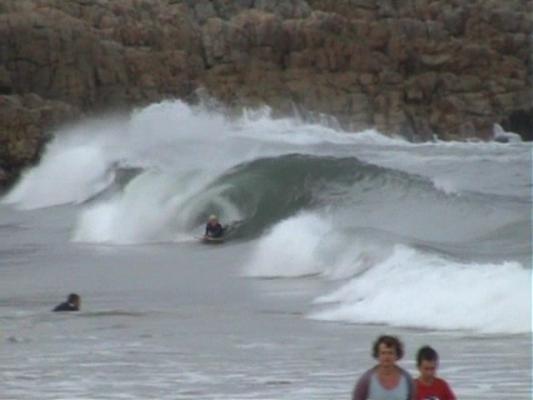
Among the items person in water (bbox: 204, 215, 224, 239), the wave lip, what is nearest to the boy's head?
the wave lip

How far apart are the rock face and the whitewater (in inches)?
87.5

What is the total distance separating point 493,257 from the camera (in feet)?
69.3

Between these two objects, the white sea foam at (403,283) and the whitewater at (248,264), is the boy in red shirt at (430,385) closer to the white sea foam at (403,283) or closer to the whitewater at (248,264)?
the whitewater at (248,264)

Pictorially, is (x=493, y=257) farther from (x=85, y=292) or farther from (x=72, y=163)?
(x=72, y=163)

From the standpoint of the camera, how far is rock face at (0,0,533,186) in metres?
43.1

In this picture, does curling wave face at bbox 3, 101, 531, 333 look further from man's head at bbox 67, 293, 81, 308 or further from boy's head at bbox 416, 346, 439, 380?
boy's head at bbox 416, 346, 439, 380

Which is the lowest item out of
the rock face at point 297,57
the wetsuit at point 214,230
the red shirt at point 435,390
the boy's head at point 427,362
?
the red shirt at point 435,390

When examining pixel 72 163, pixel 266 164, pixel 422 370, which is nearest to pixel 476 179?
pixel 266 164

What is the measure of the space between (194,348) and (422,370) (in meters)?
6.36

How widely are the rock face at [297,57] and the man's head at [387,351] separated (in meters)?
34.2

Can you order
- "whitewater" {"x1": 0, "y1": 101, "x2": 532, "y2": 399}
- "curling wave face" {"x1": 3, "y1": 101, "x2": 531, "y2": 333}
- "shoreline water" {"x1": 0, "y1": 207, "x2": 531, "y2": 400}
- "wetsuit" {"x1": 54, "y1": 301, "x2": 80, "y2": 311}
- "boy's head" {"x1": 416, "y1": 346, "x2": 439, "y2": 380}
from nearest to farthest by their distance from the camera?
"boy's head" {"x1": 416, "y1": 346, "x2": 439, "y2": 380} < "shoreline water" {"x1": 0, "y1": 207, "x2": 531, "y2": 400} < "whitewater" {"x1": 0, "y1": 101, "x2": 532, "y2": 399} < "curling wave face" {"x1": 3, "y1": 101, "x2": 531, "y2": 333} < "wetsuit" {"x1": 54, "y1": 301, "x2": 80, "y2": 311}

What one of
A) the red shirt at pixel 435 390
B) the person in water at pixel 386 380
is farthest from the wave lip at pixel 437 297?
the person in water at pixel 386 380

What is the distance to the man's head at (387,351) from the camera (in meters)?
8.02

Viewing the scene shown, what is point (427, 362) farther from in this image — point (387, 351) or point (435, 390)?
point (387, 351)
